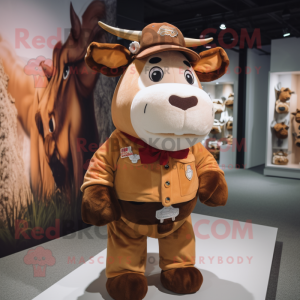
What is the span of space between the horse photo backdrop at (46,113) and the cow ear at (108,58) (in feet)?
3.99

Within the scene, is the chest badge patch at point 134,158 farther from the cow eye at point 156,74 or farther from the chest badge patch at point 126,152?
the cow eye at point 156,74

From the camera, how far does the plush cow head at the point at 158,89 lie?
114 centimetres

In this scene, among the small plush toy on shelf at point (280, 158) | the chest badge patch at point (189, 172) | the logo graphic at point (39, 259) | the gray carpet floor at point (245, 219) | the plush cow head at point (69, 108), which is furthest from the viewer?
the small plush toy on shelf at point (280, 158)

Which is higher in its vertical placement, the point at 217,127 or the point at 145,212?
the point at 217,127

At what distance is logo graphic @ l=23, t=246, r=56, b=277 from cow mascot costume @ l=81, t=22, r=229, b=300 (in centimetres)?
102

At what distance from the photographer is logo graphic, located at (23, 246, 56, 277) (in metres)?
2.18

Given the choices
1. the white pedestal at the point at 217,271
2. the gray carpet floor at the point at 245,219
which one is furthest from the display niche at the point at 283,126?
the white pedestal at the point at 217,271

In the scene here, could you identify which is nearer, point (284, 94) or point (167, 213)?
point (167, 213)

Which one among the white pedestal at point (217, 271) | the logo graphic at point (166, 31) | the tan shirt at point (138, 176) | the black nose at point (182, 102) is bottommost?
the white pedestal at point (217, 271)

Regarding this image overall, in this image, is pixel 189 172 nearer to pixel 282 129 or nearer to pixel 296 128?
pixel 282 129

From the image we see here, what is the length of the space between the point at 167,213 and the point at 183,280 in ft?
1.21

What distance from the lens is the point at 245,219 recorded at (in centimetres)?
336

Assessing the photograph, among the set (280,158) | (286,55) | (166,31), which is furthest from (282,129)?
(166,31)

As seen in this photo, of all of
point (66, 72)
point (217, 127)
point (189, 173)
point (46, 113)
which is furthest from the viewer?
point (217, 127)
